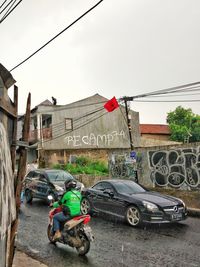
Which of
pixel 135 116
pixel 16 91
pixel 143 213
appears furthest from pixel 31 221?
pixel 135 116

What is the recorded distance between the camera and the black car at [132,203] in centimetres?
1119

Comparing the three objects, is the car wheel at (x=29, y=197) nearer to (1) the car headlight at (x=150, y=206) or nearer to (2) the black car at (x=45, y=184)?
(2) the black car at (x=45, y=184)

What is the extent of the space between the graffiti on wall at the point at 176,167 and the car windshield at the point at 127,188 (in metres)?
5.50

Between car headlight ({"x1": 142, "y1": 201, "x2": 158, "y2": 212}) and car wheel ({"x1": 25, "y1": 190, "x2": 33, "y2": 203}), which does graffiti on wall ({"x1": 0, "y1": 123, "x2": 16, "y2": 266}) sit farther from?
car wheel ({"x1": 25, "y1": 190, "x2": 33, "y2": 203})

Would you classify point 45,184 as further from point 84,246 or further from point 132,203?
point 84,246

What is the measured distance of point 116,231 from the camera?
10.8 metres

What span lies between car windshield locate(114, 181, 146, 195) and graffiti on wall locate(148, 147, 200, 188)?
550 cm

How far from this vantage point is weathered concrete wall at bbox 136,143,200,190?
1789 centimetres

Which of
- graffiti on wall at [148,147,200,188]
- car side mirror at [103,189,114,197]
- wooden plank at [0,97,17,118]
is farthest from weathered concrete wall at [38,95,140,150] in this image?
Answer: wooden plank at [0,97,17,118]

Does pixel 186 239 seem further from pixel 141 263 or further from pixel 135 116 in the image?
pixel 135 116

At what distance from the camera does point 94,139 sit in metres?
45.0

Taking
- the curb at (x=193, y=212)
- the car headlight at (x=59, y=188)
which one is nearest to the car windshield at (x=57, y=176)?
the car headlight at (x=59, y=188)

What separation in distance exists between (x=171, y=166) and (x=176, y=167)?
1.13ft

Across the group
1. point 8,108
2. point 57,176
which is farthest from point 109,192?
point 8,108
